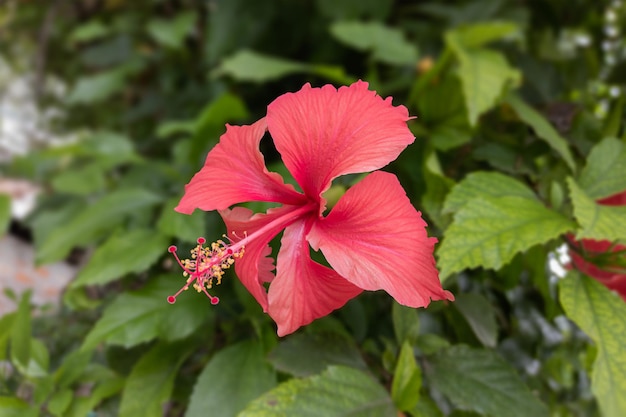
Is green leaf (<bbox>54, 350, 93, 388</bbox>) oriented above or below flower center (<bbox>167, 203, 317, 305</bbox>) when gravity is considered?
below

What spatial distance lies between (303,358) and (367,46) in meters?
0.64

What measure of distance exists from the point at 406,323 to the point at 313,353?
0.09 meters

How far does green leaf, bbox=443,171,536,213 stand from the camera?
1.59ft

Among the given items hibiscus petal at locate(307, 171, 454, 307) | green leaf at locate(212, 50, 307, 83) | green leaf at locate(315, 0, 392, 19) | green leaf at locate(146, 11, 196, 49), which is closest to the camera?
hibiscus petal at locate(307, 171, 454, 307)

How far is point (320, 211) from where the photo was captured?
0.40 m

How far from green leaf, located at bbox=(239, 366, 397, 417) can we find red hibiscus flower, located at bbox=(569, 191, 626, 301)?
0.70ft

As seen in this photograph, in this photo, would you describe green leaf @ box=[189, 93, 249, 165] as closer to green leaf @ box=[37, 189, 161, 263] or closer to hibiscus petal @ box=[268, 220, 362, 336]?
→ green leaf @ box=[37, 189, 161, 263]

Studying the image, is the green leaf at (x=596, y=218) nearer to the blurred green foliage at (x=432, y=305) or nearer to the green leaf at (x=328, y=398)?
the blurred green foliage at (x=432, y=305)

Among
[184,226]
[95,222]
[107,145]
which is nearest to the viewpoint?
[184,226]

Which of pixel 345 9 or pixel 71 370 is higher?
pixel 345 9

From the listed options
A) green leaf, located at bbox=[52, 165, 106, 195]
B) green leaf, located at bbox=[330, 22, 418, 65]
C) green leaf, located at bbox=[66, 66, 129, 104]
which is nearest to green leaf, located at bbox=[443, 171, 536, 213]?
green leaf, located at bbox=[330, 22, 418, 65]

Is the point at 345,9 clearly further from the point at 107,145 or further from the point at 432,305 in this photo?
the point at 432,305

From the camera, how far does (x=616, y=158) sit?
1.67 ft

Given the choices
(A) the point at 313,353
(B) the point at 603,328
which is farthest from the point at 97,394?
(B) the point at 603,328
